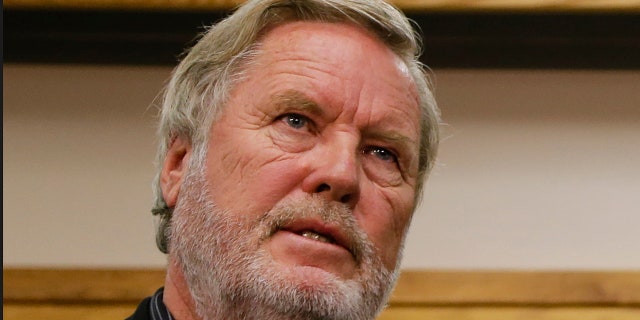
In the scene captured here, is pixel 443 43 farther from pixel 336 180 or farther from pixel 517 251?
pixel 336 180

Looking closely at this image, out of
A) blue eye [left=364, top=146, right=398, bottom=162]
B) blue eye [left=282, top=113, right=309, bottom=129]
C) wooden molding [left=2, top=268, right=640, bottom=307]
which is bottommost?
wooden molding [left=2, top=268, right=640, bottom=307]

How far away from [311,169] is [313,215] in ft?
0.21

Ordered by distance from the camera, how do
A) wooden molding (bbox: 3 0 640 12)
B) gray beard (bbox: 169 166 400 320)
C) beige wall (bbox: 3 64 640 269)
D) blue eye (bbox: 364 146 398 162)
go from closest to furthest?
gray beard (bbox: 169 166 400 320) → blue eye (bbox: 364 146 398 162) → wooden molding (bbox: 3 0 640 12) → beige wall (bbox: 3 64 640 269)

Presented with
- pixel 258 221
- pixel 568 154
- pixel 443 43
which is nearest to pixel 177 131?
pixel 258 221

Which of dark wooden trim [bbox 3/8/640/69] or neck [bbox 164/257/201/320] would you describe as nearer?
neck [bbox 164/257/201/320]

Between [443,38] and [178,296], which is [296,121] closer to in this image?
[178,296]

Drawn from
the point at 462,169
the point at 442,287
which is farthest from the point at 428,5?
the point at 442,287

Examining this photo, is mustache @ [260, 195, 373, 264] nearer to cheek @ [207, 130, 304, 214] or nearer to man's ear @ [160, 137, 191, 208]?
cheek @ [207, 130, 304, 214]

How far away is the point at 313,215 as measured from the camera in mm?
1098

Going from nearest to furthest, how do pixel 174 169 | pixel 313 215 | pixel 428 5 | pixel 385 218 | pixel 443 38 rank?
pixel 313 215 → pixel 385 218 → pixel 174 169 → pixel 428 5 → pixel 443 38

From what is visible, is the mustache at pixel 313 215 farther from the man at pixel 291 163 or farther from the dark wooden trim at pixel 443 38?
the dark wooden trim at pixel 443 38

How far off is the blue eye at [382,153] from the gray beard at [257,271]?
13cm

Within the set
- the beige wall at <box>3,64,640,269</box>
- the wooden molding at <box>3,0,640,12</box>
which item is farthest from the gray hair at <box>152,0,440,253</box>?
the beige wall at <box>3,64,640,269</box>

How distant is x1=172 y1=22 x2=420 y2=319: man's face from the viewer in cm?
111
